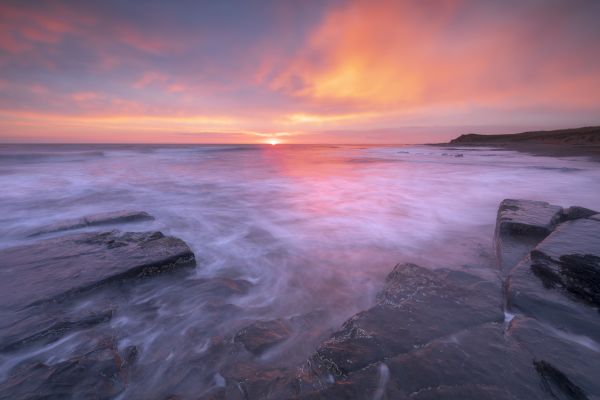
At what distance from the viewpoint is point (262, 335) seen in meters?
2.48

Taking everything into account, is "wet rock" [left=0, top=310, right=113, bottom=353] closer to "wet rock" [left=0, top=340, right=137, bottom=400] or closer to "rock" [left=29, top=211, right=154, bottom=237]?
"wet rock" [left=0, top=340, right=137, bottom=400]

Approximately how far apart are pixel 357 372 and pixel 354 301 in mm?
1326

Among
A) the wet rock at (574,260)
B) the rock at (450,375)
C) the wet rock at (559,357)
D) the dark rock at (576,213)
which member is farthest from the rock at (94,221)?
the dark rock at (576,213)

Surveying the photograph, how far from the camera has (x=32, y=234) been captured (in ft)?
16.5

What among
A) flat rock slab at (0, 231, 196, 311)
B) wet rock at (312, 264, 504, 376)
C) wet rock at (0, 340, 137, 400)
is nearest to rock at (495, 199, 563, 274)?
wet rock at (312, 264, 504, 376)

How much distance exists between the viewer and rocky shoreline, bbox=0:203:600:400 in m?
1.69

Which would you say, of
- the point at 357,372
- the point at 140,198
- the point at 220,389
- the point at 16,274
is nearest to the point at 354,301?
the point at 357,372

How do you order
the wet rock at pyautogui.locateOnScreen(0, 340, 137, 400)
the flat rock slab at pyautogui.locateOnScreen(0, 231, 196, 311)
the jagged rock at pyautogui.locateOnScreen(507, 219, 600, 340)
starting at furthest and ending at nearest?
the flat rock slab at pyautogui.locateOnScreen(0, 231, 196, 311) < the jagged rock at pyautogui.locateOnScreen(507, 219, 600, 340) < the wet rock at pyautogui.locateOnScreen(0, 340, 137, 400)

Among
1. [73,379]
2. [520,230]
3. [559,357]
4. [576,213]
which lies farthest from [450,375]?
[576,213]

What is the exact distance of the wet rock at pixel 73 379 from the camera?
1.85 meters

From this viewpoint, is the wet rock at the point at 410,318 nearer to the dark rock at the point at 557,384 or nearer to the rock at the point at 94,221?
the dark rock at the point at 557,384

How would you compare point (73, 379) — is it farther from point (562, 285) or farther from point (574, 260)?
point (574, 260)

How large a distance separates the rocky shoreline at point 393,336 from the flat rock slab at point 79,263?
2 centimetres

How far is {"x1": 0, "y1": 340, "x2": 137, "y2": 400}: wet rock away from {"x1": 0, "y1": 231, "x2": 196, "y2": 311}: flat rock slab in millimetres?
920
